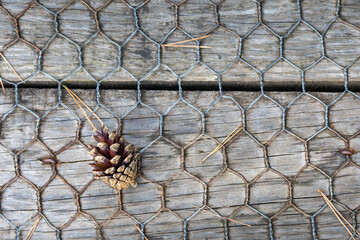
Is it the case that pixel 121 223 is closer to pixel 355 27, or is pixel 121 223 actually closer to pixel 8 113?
pixel 8 113

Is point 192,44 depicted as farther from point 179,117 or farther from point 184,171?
point 184,171

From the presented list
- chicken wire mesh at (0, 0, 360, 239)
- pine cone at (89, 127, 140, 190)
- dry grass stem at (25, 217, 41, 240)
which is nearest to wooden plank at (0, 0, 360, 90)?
chicken wire mesh at (0, 0, 360, 239)

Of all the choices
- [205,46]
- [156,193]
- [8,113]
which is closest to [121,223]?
[156,193]

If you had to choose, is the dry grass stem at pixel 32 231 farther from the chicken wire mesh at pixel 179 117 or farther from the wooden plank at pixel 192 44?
the wooden plank at pixel 192 44

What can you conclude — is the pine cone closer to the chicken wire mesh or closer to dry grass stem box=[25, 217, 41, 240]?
the chicken wire mesh

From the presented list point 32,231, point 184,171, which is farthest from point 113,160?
point 32,231

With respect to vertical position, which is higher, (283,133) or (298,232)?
(283,133)

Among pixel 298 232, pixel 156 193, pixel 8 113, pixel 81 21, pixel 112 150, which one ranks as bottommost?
pixel 298 232
